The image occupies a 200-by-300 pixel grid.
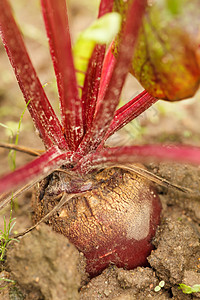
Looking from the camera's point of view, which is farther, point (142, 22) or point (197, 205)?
point (197, 205)

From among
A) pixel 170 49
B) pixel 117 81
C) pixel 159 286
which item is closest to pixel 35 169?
pixel 117 81

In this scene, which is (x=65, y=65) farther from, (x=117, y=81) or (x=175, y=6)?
(x=175, y=6)

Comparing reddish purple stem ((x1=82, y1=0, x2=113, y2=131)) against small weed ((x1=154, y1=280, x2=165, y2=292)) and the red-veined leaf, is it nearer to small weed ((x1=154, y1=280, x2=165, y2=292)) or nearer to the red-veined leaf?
the red-veined leaf

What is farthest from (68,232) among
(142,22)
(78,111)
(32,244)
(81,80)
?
(142,22)

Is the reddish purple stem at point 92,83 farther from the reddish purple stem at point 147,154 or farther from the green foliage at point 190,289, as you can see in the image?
the green foliage at point 190,289

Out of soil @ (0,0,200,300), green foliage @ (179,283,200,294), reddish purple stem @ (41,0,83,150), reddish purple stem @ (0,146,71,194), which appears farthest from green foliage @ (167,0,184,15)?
green foliage @ (179,283,200,294)

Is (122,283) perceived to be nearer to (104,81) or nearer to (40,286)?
(40,286)
